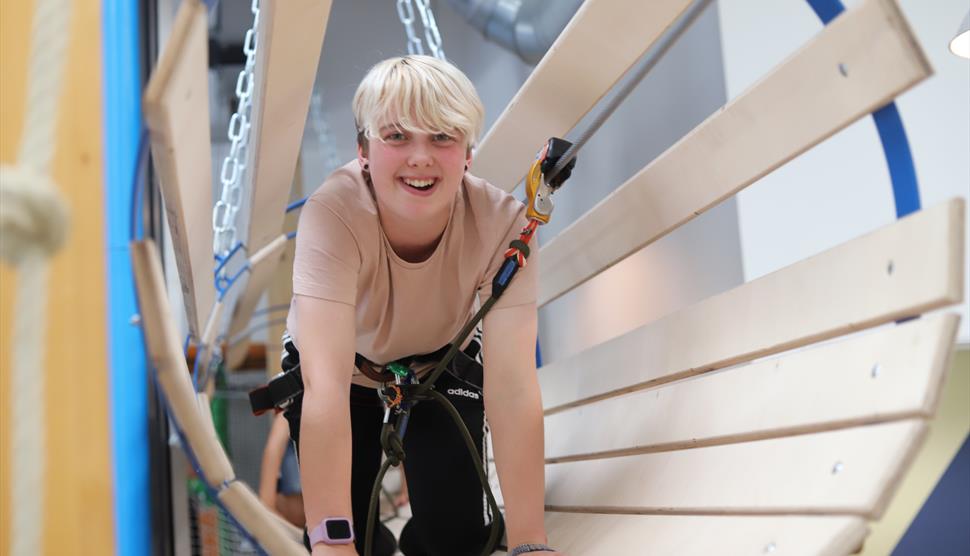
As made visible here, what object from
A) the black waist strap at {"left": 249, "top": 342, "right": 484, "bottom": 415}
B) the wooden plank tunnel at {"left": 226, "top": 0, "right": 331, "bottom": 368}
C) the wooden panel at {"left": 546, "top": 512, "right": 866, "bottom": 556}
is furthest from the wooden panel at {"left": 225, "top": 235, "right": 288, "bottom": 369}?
the wooden panel at {"left": 546, "top": 512, "right": 866, "bottom": 556}

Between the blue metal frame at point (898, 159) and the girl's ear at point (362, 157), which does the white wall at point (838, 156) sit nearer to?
the blue metal frame at point (898, 159)

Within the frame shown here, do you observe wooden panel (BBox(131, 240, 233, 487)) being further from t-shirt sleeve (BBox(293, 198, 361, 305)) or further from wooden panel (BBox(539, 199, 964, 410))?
wooden panel (BBox(539, 199, 964, 410))

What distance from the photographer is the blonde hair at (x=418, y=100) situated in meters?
1.29

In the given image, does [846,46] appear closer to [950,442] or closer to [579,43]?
Result: [579,43]

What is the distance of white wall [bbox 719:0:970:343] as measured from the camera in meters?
2.20

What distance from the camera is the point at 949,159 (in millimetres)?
2189

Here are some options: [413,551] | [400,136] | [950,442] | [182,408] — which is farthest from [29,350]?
[950,442]

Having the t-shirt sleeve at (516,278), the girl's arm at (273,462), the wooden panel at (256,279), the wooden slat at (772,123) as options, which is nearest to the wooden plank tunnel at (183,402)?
the t-shirt sleeve at (516,278)

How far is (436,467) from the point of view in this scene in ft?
5.57

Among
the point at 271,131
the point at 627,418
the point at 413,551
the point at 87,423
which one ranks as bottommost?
the point at 413,551

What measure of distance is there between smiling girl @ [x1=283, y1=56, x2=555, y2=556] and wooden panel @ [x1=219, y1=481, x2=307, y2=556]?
4 centimetres

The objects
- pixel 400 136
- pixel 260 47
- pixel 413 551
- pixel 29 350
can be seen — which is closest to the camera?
pixel 29 350

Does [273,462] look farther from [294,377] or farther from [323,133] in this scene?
[294,377]

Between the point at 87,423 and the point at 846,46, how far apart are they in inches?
53.4
